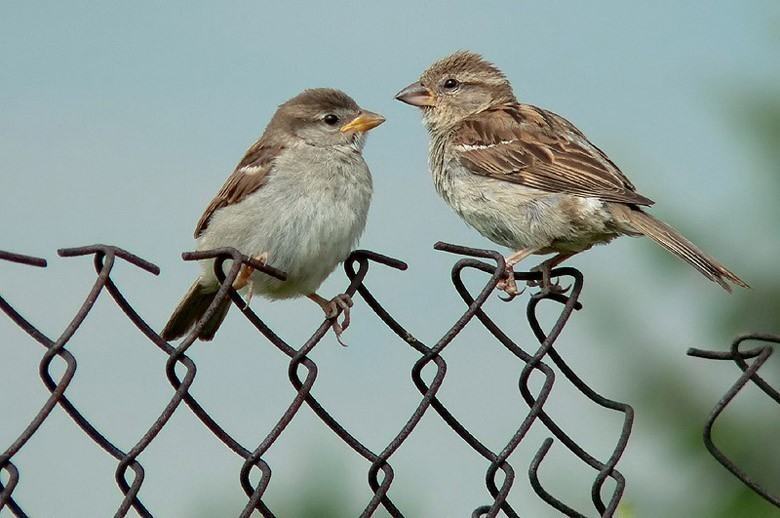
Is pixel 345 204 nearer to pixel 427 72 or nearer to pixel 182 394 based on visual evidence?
pixel 182 394

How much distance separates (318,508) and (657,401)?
3215 millimetres

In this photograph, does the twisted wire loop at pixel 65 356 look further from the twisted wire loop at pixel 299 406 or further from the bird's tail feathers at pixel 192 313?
the bird's tail feathers at pixel 192 313

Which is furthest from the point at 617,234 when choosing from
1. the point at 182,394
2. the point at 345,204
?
the point at 182,394

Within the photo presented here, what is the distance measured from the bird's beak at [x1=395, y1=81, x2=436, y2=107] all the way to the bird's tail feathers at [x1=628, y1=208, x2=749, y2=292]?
1.43 metres

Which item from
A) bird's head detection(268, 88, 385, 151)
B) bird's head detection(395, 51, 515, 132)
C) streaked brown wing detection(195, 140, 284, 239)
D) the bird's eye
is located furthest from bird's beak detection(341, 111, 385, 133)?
the bird's eye

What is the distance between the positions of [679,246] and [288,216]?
4.83 ft

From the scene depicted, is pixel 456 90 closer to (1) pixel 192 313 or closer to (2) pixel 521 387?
(1) pixel 192 313

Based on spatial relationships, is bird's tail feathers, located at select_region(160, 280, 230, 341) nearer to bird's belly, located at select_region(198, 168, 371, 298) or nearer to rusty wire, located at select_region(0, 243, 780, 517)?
bird's belly, located at select_region(198, 168, 371, 298)

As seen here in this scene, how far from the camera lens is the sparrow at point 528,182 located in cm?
504

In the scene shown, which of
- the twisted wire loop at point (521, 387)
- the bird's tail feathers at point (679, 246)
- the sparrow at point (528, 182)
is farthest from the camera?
the sparrow at point (528, 182)

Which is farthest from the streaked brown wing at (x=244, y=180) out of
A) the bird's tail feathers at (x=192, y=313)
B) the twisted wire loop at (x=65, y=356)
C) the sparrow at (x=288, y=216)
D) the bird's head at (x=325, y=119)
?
the twisted wire loop at (x=65, y=356)

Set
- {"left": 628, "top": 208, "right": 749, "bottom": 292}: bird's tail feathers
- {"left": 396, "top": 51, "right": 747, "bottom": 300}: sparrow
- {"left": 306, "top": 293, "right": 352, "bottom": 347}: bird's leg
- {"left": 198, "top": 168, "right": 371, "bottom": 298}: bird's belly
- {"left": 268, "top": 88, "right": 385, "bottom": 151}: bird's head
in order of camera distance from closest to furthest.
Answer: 1. {"left": 306, "top": 293, "right": 352, "bottom": 347}: bird's leg
2. {"left": 198, "top": 168, "right": 371, "bottom": 298}: bird's belly
3. {"left": 628, "top": 208, "right": 749, "bottom": 292}: bird's tail feathers
4. {"left": 268, "top": 88, "right": 385, "bottom": 151}: bird's head
5. {"left": 396, "top": 51, "right": 747, "bottom": 300}: sparrow

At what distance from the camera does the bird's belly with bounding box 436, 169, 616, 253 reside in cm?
509

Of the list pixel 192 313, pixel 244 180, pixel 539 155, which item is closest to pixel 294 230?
pixel 244 180
